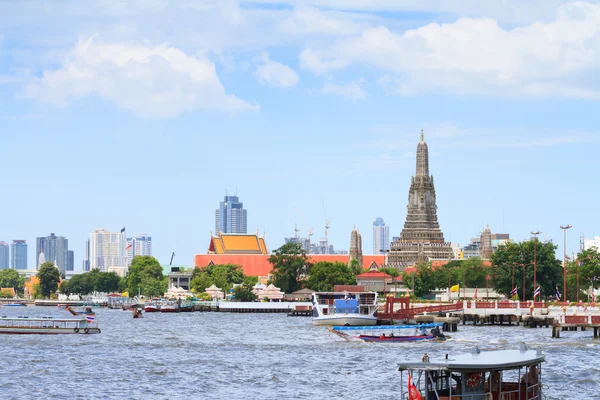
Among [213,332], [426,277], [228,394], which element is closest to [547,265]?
[426,277]

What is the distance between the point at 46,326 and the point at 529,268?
246ft

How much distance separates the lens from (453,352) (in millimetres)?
73625

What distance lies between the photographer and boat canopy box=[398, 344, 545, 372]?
123 ft

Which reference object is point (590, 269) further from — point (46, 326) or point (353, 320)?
point (46, 326)

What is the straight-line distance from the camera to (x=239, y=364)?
70688mm

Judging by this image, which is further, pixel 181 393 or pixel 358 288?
pixel 358 288

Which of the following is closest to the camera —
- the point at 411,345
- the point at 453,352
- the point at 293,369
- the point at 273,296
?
the point at 293,369

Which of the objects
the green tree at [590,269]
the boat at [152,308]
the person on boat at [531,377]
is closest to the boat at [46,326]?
the green tree at [590,269]

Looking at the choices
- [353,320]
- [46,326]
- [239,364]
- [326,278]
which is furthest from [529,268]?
[239,364]

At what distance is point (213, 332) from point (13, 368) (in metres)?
41.2

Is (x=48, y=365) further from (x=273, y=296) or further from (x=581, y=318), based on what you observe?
(x=273, y=296)

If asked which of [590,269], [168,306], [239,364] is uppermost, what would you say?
[590,269]

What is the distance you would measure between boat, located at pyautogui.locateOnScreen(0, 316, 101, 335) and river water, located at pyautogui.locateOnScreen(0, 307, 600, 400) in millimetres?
1674

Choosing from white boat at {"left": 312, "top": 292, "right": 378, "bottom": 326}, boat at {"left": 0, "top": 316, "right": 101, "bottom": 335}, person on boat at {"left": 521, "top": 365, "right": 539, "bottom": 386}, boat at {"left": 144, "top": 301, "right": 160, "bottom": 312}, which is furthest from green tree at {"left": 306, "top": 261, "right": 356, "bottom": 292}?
person on boat at {"left": 521, "top": 365, "right": 539, "bottom": 386}
